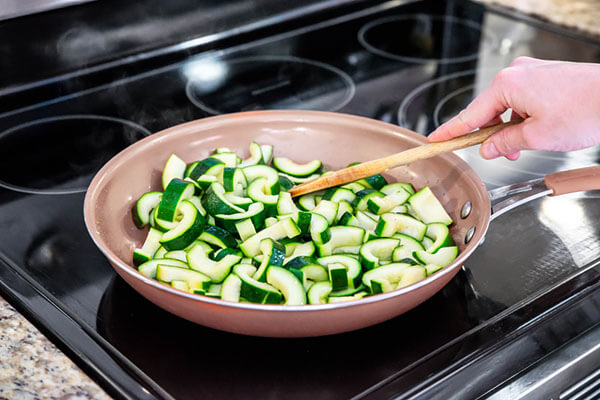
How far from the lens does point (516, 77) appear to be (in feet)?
2.92

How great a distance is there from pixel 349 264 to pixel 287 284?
0.10 m

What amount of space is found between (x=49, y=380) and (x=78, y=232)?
1.03 feet

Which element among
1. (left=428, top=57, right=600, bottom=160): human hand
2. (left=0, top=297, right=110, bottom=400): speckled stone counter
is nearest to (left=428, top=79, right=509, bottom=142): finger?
(left=428, top=57, right=600, bottom=160): human hand

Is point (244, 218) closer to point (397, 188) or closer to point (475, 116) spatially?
point (397, 188)

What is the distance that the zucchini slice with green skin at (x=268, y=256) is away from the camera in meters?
0.81

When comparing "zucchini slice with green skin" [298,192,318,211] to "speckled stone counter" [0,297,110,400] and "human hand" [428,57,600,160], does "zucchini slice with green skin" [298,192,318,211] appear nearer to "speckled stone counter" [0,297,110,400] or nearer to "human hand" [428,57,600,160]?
"human hand" [428,57,600,160]

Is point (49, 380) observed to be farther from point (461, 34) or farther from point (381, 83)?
point (461, 34)

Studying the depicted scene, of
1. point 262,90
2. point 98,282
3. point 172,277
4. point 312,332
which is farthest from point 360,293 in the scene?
point 262,90

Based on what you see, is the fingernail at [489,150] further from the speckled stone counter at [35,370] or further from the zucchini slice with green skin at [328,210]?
the speckled stone counter at [35,370]

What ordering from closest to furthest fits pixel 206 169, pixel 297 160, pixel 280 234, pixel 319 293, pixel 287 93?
pixel 319 293
pixel 280 234
pixel 206 169
pixel 297 160
pixel 287 93

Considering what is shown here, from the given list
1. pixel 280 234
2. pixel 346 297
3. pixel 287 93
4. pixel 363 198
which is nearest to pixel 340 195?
pixel 363 198

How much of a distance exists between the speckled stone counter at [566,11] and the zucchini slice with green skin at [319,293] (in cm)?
114

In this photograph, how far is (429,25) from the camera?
1667 mm

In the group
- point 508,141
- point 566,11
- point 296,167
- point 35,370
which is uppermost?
point 566,11
